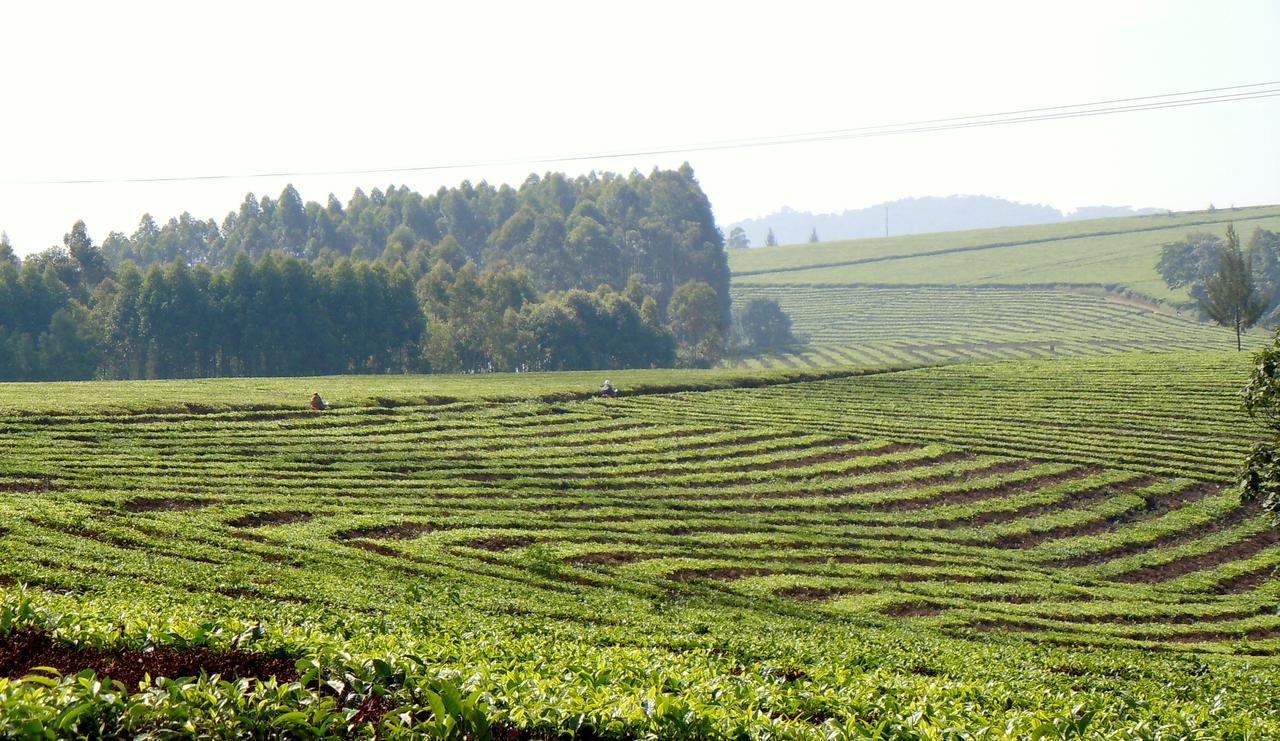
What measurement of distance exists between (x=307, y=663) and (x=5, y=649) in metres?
3.48

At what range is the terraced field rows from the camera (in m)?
138

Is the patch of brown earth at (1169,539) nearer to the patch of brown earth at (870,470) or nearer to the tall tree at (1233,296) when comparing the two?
the patch of brown earth at (870,470)

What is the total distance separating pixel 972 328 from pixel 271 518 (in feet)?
470

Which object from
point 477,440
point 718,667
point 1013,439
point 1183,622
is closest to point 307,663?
point 718,667

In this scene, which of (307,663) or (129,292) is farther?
(129,292)

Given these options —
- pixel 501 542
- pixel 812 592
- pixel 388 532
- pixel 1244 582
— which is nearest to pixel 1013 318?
pixel 1244 582

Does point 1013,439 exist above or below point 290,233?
below

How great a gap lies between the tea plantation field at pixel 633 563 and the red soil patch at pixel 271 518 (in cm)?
13

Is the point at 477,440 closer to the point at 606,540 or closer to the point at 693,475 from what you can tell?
the point at 693,475

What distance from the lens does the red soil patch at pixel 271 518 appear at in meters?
32.5

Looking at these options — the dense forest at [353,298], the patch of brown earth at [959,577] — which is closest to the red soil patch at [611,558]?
the patch of brown earth at [959,577]

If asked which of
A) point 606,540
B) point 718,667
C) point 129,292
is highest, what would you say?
point 129,292

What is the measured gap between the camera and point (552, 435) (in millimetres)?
56656

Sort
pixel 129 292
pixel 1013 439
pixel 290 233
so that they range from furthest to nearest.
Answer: pixel 290 233
pixel 129 292
pixel 1013 439
